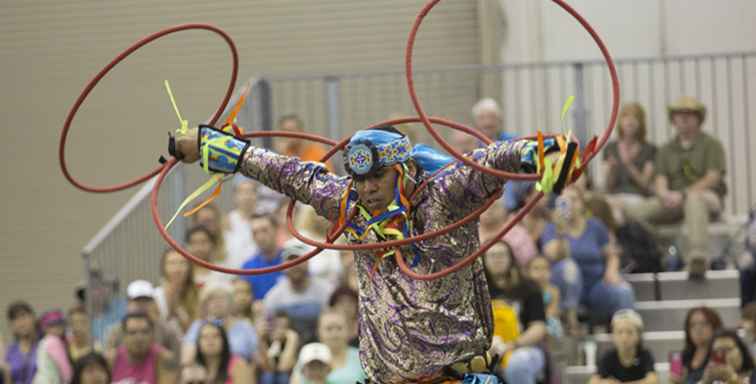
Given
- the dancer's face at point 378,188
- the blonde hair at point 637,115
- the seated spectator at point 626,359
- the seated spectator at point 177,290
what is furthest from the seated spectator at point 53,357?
the dancer's face at point 378,188

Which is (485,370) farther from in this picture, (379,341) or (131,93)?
(131,93)

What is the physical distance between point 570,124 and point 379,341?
6.69 m

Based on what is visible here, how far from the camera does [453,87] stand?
48.5ft

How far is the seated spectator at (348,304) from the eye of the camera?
10883mm

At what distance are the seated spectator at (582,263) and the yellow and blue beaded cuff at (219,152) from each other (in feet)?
15.2

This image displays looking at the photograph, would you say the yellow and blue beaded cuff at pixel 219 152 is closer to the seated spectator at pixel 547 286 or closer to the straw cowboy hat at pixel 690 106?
the seated spectator at pixel 547 286

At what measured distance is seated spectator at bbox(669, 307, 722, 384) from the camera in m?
10.3

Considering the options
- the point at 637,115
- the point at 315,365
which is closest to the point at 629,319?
the point at 315,365

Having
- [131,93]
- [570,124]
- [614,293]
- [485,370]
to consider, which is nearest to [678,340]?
[614,293]

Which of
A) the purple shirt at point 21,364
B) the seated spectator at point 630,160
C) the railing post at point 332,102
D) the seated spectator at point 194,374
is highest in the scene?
the railing post at point 332,102

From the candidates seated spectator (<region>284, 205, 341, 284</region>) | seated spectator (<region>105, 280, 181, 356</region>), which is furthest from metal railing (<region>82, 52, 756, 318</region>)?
seated spectator (<region>284, 205, 341, 284</region>)

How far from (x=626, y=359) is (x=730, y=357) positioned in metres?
0.69

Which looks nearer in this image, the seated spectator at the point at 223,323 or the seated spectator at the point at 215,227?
the seated spectator at the point at 223,323

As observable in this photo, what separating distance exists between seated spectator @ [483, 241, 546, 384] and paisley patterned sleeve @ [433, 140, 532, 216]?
10.8ft
